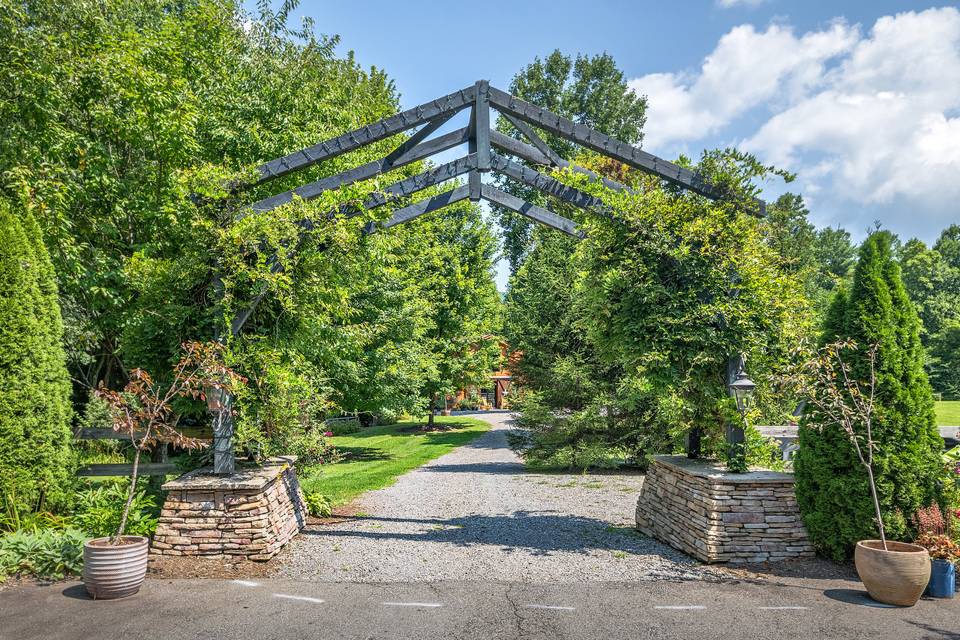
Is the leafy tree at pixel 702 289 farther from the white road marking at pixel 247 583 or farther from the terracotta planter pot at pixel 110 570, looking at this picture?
the terracotta planter pot at pixel 110 570

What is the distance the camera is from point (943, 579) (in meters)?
5.04

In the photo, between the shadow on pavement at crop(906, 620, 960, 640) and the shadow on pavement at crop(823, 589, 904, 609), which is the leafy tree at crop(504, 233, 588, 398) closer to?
the shadow on pavement at crop(823, 589, 904, 609)

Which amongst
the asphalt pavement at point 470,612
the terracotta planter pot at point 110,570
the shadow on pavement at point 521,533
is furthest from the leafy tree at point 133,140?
the shadow on pavement at point 521,533

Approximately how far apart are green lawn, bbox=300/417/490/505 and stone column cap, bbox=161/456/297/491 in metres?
1.82

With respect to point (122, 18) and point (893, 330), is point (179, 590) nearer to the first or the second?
point (893, 330)

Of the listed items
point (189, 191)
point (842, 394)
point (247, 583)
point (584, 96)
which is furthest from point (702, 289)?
point (584, 96)

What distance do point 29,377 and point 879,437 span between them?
955cm

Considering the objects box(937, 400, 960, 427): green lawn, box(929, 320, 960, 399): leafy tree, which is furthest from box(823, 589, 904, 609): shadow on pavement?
box(929, 320, 960, 399): leafy tree

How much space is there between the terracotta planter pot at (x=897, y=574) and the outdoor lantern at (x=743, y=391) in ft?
6.40

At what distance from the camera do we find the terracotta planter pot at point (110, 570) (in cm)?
504

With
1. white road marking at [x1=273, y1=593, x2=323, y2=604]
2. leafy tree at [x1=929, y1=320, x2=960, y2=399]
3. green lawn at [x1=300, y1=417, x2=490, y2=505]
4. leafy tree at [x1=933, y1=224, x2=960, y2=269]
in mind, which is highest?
leafy tree at [x1=933, y1=224, x2=960, y2=269]

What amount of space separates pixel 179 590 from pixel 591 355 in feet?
37.1

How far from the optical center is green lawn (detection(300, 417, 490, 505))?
37.4ft

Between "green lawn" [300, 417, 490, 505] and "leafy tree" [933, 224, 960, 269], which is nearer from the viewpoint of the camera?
"green lawn" [300, 417, 490, 505]
